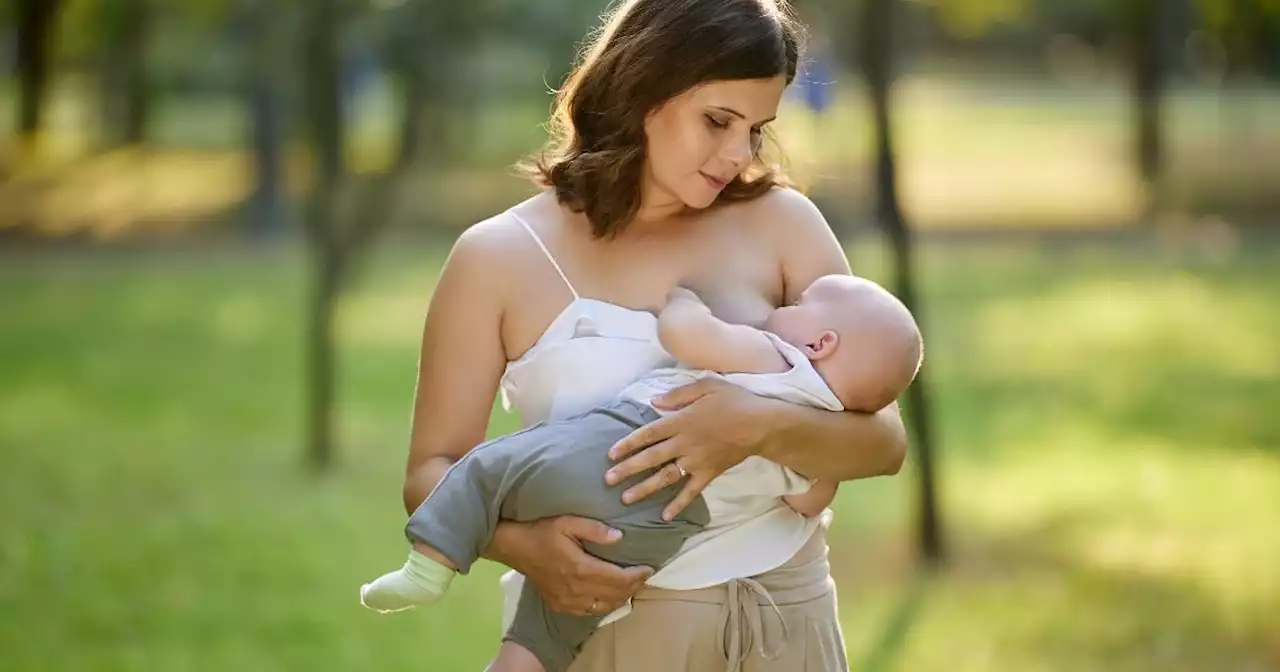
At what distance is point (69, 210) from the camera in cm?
2069

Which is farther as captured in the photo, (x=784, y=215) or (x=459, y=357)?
(x=784, y=215)

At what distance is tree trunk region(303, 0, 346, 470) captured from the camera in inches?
317

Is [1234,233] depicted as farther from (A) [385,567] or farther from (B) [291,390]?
(A) [385,567]

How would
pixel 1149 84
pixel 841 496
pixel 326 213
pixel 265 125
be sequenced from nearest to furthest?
pixel 841 496, pixel 326 213, pixel 265 125, pixel 1149 84

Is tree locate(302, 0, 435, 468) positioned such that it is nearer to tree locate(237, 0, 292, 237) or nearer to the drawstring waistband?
the drawstring waistband

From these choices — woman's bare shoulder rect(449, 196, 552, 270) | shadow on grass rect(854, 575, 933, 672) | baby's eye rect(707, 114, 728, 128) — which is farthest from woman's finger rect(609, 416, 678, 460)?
shadow on grass rect(854, 575, 933, 672)

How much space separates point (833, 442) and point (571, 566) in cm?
44

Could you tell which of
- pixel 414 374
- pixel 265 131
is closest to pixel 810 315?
pixel 414 374

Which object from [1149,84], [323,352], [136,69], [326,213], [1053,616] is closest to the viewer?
[1053,616]

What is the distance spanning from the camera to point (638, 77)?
2.45 meters

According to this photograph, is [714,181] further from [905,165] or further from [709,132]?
[905,165]

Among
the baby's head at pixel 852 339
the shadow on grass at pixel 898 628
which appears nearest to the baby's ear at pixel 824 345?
the baby's head at pixel 852 339

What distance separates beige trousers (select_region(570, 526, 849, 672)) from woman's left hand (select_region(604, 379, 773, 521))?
0.16m

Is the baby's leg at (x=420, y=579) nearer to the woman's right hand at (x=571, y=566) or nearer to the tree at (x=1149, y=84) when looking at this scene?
the woman's right hand at (x=571, y=566)
